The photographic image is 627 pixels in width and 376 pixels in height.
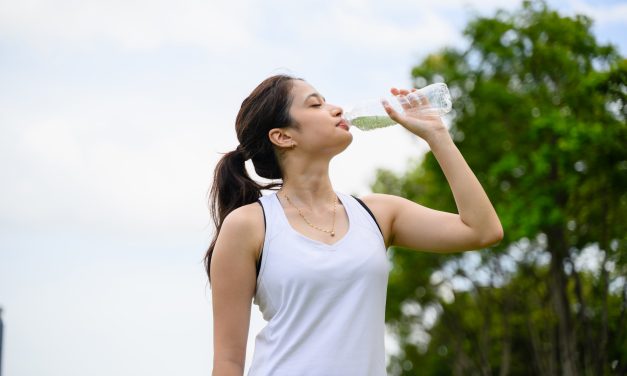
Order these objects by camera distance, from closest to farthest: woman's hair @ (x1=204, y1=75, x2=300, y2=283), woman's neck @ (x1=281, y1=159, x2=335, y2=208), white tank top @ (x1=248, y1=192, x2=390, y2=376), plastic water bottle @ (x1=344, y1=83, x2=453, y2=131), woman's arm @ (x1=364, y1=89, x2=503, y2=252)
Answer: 1. white tank top @ (x1=248, y1=192, x2=390, y2=376)
2. woman's arm @ (x1=364, y1=89, x2=503, y2=252)
3. woman's neck @ (x1=281, y1=159, x2=335, y2=208)
4. woman's hair @ (x1=204, y1=75, x2=300, y2=283)
5. plastic water bottle @ (x1=344, y1=83, x2=453, y2=131)

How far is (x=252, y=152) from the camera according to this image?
3.99m

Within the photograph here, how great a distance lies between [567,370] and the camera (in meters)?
21.6

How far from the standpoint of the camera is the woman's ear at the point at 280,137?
3812 millimetres

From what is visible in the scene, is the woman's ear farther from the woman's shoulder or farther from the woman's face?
the woman's shoulder

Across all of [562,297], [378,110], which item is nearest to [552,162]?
[562,297]

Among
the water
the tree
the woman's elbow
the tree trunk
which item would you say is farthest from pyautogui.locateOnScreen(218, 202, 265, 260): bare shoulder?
the tree trunk

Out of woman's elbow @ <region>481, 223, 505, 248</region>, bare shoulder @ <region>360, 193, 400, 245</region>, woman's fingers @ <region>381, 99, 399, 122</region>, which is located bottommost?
woman's elbow @ <region>481, 223, 505, 248</region>

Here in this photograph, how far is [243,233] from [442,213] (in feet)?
2.77

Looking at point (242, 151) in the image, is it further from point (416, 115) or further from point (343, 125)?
point (416, 115)

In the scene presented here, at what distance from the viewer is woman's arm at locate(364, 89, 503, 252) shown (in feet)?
11.8

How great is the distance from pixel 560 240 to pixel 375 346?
19.4 meters

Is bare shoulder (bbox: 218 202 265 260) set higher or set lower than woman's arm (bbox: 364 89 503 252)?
lower

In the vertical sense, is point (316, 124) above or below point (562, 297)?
below

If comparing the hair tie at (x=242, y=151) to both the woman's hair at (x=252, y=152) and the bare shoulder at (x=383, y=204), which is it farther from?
the bare shoulder at (x=383, y=204)
